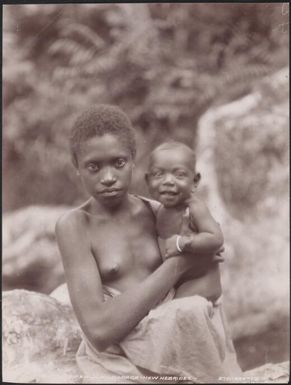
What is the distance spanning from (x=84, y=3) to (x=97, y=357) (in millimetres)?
1060

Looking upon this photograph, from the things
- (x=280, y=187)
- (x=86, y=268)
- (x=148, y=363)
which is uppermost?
(x=280, y=187)

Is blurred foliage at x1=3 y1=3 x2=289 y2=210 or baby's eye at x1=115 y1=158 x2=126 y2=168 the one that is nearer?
baby's eye at x1=115 y1=158 x2=126 y2=168

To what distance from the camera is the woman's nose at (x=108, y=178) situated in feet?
5.56

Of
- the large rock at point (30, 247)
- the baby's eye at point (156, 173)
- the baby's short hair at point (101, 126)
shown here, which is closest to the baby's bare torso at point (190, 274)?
the baby's eye at point (156, 173)

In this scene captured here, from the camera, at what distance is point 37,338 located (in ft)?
6.26

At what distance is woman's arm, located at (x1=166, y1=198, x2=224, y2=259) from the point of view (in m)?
1.70

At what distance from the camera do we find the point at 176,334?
170 cm

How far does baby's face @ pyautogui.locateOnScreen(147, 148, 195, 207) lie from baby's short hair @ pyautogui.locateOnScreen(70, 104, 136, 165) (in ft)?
0.28

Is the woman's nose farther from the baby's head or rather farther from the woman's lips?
the baby's head

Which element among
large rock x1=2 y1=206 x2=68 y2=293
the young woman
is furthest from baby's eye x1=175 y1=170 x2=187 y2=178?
large rock x1=2 y1=206 x2=68 y2=293

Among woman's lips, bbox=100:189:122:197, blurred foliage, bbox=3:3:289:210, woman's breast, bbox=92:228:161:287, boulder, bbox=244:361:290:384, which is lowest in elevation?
boulder, bbox=244:361:290:384

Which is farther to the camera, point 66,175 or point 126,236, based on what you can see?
point 66,175

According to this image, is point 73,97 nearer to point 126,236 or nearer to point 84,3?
point 84,3

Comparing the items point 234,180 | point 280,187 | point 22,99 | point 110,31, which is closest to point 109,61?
point 110,31
